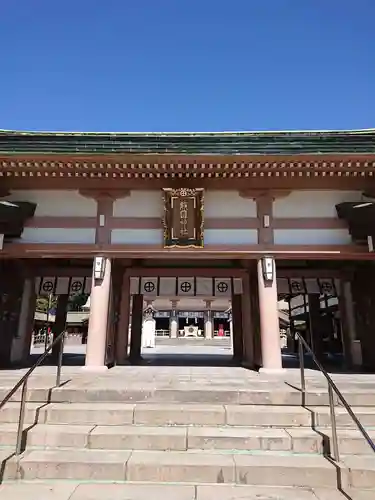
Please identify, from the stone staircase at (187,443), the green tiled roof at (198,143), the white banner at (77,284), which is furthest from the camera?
the white banner at (77,284)

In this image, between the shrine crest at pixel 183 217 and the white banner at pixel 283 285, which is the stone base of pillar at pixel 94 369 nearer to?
the shrine crest at pixel 183 217

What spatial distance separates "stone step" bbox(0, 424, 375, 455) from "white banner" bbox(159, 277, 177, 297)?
7497mm

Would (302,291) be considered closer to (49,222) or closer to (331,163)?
(331,163)

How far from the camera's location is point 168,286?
12.4 meters

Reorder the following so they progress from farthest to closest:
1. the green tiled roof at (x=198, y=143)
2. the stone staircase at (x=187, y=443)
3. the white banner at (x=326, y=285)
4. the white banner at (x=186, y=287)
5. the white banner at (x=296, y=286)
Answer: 1. the white banner at (x=186, y=287)
2. the white banner at (x=296, y=286)
3. the white banner at (x=326, y=285)
4. the green tiled roof at (x=198, y=143)
5. the stone staircase at (x=187, y=443)

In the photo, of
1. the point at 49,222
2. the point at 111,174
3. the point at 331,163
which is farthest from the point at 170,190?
the point at 331,163

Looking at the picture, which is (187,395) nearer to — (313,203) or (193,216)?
(193,216)

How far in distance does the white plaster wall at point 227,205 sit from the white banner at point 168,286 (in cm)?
402

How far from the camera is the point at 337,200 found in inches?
365

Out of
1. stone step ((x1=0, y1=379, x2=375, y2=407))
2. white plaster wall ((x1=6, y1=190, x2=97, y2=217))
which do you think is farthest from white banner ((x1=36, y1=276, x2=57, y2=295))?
stone step ((x1=0, y1=379, x2=375, y2=407))

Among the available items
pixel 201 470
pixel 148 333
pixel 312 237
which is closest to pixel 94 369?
pixel 201 470

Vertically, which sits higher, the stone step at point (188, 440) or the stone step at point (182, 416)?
the stone step at point (182, 416)

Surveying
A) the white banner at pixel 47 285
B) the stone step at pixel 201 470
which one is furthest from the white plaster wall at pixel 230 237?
the white banner at pixel 47 285

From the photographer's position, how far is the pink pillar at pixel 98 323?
842 centimetres
